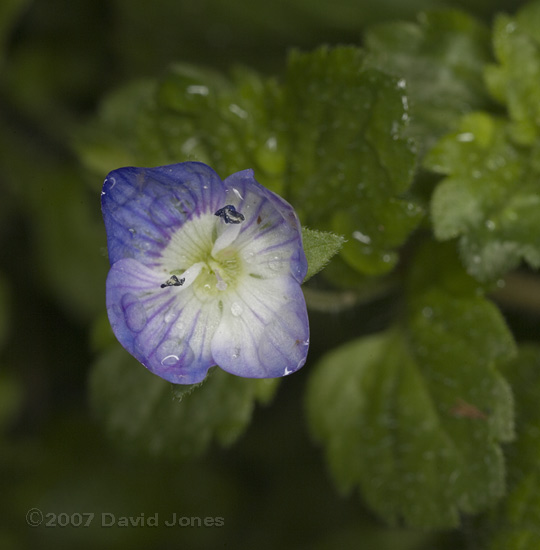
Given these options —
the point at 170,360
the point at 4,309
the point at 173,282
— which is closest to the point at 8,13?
the point at 4,309

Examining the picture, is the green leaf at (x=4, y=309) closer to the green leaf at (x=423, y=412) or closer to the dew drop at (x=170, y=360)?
the green leaf at (x=423, y=412)

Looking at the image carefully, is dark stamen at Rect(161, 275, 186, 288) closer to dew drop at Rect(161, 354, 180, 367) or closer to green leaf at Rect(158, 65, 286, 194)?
dew drop at Rect(161, 354, 180, 367)

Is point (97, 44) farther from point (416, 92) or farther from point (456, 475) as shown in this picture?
point (456, 475)

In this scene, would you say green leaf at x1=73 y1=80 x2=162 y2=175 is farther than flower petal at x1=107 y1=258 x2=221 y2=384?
Yes

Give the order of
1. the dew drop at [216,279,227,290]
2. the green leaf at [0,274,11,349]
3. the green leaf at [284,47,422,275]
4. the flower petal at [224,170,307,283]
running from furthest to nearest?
the green leaf at [0,274,11,349]
the green leaf at [284,47,422,275]
the dew drop at [216,279,227,290]
the flower petal at [224,170,307,283]

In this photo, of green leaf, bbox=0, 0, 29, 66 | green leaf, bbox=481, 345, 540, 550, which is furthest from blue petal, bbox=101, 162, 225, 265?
green leaf, bbox=0, 0, 29, 66

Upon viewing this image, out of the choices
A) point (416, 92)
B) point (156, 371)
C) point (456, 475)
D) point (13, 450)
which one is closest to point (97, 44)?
point (416, 92)
